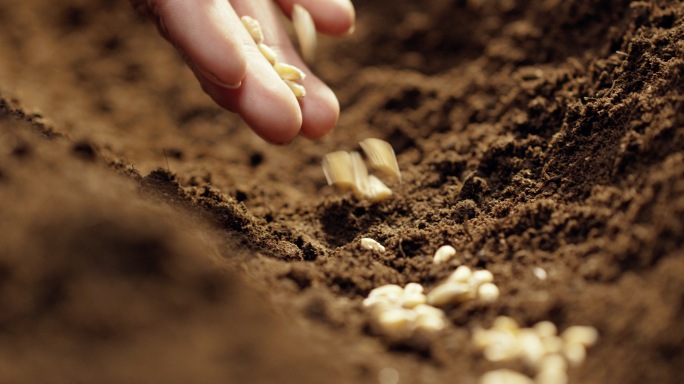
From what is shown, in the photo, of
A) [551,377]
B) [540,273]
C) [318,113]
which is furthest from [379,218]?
[551,377]

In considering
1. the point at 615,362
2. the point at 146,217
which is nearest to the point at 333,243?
the point at 146,217

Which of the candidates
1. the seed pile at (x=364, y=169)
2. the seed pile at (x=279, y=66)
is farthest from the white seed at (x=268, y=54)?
the seed pile at (x=364, y=169)

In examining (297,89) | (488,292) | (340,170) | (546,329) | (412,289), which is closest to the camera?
(546,329)

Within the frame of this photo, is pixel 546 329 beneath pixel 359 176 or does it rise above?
beneath

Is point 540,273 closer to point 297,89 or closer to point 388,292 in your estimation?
point 388,292

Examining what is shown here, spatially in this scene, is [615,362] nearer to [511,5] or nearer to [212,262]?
[212,262]

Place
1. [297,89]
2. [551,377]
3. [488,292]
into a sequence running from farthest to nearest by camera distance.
Result: [297,89]
[488,292]
[551,377]
